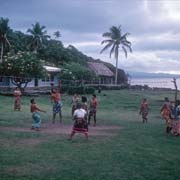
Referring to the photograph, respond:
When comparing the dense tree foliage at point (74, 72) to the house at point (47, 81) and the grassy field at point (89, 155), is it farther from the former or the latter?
the grassy field at point (89, 155)

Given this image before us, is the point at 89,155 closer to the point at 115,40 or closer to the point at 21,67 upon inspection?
the point at 21,67

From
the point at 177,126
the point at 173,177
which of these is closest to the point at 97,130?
the point at 177,126

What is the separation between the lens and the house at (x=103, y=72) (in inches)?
2634

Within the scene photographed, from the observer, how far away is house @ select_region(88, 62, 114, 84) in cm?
6690

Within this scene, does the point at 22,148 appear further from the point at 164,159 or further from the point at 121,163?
the point at 164,159

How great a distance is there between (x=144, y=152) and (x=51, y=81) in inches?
1662

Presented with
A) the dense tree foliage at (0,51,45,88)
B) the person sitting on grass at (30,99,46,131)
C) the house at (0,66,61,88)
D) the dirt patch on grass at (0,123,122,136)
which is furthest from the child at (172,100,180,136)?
the house at (0,66,61,88)

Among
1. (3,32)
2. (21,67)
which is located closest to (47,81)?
(3,32)

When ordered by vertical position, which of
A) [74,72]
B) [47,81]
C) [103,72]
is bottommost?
[47,81]

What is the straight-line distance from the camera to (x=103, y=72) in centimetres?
6788

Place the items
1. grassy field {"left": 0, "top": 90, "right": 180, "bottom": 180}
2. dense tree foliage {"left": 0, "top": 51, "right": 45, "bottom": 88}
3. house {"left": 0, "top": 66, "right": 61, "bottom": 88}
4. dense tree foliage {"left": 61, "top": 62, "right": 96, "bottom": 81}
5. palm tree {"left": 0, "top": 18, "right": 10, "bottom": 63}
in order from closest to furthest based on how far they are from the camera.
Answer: grassy field {"left": 0, "top": 90, "right": 180, "bottom": 180} → dense tree foliage {"left": 0, "top": 51, "right": 45, "bottom": 88} → house {"left": 0, "top": 66, "right": 61, "bottom": 88} → dense tree foliage {"left": 61, "top": 62, "right": 96, "bottom": 81} → palm tree {"left": 0, "top": 18, "right": 10, "bottom": 63}

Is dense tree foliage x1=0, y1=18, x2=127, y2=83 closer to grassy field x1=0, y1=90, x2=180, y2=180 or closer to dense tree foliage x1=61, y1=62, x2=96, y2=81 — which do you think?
dense tree foliage x1=61, y1=62, x2=96, y2=81

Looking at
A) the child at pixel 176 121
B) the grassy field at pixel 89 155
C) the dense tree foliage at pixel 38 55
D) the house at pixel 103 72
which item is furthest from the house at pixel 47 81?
the child at pixel 176 121

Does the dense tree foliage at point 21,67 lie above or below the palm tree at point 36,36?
below
